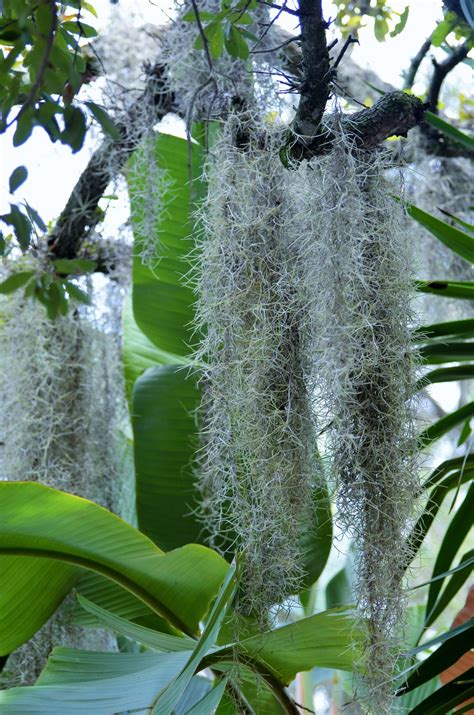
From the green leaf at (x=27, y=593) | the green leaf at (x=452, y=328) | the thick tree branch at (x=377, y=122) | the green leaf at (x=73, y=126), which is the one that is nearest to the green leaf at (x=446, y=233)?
the green leaf at (x=452, y=328)

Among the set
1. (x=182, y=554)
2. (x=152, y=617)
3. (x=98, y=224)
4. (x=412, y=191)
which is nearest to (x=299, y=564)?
(x=182, y=554)

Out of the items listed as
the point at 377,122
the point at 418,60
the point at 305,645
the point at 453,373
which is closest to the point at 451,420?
the point at 453,373

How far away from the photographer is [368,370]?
76cm

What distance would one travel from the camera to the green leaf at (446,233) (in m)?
1.06

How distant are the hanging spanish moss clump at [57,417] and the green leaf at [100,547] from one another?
0.33m

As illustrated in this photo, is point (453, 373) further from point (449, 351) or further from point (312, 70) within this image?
point (312, 70)

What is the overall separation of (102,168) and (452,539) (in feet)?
3.14

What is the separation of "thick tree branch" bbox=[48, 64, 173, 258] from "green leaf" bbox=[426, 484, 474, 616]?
0.84 metres

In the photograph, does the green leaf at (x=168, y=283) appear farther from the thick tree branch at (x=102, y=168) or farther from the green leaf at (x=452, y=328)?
the green leaf at (x=452, y=328)

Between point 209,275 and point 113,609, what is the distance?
2.26ft

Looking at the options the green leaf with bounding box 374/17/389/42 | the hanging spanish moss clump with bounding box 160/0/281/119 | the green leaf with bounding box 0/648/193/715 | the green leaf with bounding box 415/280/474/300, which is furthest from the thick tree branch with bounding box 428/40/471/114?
the green leaf with bounding box 0/648/193/715

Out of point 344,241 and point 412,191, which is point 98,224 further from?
point 344,241

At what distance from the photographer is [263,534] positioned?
2.64 feet

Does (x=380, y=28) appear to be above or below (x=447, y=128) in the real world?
above
